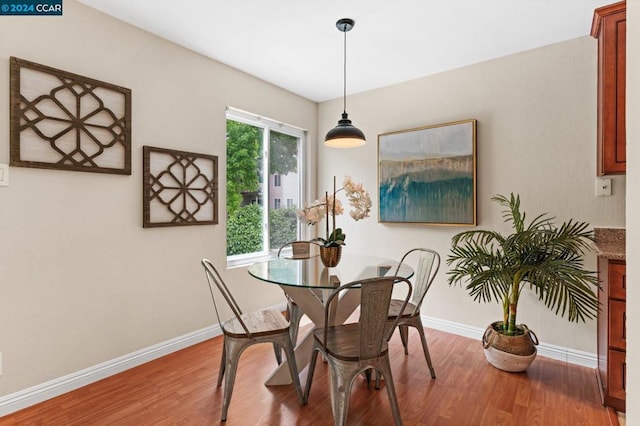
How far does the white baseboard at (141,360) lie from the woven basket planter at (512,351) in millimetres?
462

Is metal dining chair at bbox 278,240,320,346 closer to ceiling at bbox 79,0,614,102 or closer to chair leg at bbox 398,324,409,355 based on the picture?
chair leg at bbox 398,324,409,355

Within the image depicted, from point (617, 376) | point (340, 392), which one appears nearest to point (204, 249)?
point (340, 392)

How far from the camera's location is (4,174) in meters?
1.91

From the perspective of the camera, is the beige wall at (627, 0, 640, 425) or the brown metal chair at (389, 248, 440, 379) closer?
the beige wall at (627, 0, 640, 425)

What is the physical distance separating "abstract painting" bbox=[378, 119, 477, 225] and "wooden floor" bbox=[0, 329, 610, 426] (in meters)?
1.31

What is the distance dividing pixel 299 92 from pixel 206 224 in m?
1.93

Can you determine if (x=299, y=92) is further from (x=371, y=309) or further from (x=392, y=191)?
(x=371, y=309)

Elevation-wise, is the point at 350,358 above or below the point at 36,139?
below

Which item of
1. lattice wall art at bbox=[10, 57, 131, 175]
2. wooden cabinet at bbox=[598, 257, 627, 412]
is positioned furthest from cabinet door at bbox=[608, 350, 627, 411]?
lattice wall art at bbox=[10, 57, 131, 175]

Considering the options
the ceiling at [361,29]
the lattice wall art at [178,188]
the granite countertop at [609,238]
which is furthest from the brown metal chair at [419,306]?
the lattice wall art at [178,188]

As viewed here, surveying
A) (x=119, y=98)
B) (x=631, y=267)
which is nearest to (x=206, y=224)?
(x=119, y=98)

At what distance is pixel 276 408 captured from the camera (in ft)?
6.54

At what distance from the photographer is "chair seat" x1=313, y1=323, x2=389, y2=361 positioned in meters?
1.70

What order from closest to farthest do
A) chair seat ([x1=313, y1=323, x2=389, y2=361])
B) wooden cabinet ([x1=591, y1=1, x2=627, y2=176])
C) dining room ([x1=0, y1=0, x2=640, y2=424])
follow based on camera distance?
chair seat ([x1=313, y1=323, x2=389, y2=361])
dining room ([x1=0, y1=0, x2=640, y2=424])
wooden cabinet ([x1=591, y1=1, x2=627, y2=176])
